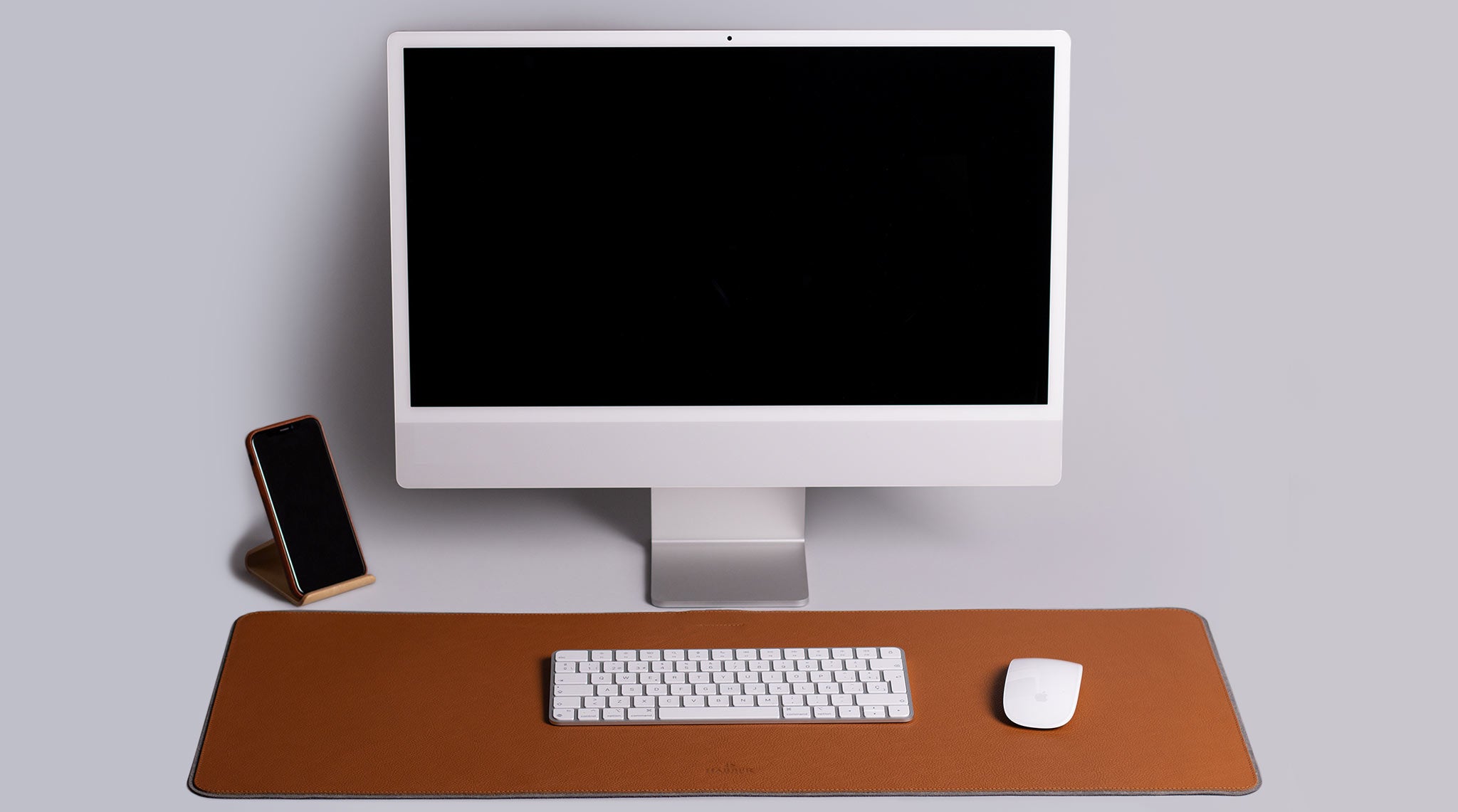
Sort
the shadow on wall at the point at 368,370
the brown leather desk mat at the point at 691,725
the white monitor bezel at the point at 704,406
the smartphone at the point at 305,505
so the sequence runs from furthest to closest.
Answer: the shadow on wall at the point at 368,370, the smartphone at the point at 305,505, the white monitor bezel at the point at 704,406, the brown leather desk mat at the point at 691,725

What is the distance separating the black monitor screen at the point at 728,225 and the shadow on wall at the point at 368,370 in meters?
0.31

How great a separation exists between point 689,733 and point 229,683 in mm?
472

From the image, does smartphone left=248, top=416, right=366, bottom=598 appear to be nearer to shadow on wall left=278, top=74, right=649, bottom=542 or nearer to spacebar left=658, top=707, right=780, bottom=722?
shadow on wall left=278, top=74, right=649, bottom=542

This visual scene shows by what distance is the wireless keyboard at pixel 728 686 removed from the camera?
1.18 metres

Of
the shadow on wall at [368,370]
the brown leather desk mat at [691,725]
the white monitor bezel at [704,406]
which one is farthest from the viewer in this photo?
the shadow on wall at [368,370]

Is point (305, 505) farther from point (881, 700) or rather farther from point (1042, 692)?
point (1042, 692)

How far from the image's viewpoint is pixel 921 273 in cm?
131

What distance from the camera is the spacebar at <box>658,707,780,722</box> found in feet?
3.88

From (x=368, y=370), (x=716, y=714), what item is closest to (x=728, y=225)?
(x=716, y=714)

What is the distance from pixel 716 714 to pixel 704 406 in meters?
0.33

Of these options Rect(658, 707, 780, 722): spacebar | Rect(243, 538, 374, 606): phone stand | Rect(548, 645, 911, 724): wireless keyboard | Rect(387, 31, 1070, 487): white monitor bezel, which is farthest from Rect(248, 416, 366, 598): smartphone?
Rect(658, 707, 780, 722): spacebar

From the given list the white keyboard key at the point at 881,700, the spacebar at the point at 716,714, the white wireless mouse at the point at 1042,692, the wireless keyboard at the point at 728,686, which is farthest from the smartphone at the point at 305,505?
the white wireless mouse at the point at 1042,692

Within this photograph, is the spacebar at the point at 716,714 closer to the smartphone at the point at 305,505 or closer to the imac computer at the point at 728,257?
the imac computer at the point at 728,257

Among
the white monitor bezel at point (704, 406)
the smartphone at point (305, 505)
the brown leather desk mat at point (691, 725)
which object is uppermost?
the white monitor bezel at point (704, 406)
